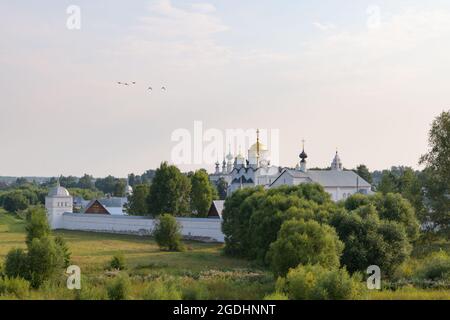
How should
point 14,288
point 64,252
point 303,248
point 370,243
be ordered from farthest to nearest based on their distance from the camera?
1. point 370,243
2. point 64,252
3. point 303,248
4. point 14,288

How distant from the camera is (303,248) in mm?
25250

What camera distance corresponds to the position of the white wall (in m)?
53.1

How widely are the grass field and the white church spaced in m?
14.8

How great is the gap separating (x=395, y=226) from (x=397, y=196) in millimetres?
6980

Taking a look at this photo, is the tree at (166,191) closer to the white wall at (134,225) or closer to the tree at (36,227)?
the white wall at (134,225)

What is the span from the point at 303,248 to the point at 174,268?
11.1 meters

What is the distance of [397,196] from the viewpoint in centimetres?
3728

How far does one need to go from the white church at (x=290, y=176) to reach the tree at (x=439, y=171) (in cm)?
2194

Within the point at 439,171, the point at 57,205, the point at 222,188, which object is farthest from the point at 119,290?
the point at 222,188

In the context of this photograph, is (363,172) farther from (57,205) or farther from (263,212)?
(263,212)

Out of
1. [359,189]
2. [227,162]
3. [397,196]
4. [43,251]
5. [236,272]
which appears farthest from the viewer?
[227,162]

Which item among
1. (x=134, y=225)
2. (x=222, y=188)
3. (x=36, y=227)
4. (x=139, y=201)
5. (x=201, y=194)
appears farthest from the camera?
(x=222, y=188)
